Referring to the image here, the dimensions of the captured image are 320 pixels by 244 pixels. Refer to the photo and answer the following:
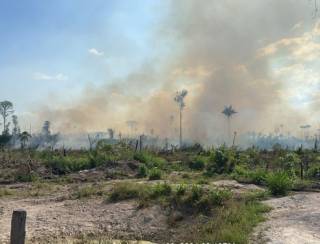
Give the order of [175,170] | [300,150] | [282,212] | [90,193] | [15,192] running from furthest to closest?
[300,150] → [175,170] → [15,192] → [90,193] → [282,212]

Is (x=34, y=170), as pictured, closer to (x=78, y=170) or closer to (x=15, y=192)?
(x=78, y=170)

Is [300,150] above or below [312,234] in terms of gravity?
above

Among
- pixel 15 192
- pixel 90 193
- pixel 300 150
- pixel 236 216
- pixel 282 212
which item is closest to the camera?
pixel 236 216

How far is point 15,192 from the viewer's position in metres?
18.1

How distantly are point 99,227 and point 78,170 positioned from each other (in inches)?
465

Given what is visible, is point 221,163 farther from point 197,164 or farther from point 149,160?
point 149,160

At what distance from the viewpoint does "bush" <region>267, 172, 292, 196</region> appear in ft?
47.9

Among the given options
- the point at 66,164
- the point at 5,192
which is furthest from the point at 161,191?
the point at 66,164

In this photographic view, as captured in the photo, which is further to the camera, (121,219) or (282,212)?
(121,219)

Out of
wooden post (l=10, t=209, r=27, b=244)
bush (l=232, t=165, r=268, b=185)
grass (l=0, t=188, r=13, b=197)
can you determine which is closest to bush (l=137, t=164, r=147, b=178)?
bush (l=232, t=165, r=268, b=185)

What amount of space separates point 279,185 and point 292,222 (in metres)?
3.79

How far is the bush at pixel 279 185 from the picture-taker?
47.9 feet

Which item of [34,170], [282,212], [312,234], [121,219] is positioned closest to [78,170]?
[34,170]

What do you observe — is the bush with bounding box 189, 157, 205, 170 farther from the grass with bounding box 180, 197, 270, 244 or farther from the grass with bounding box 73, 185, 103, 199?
the grass with bounding box 180, 197, 270, 244
